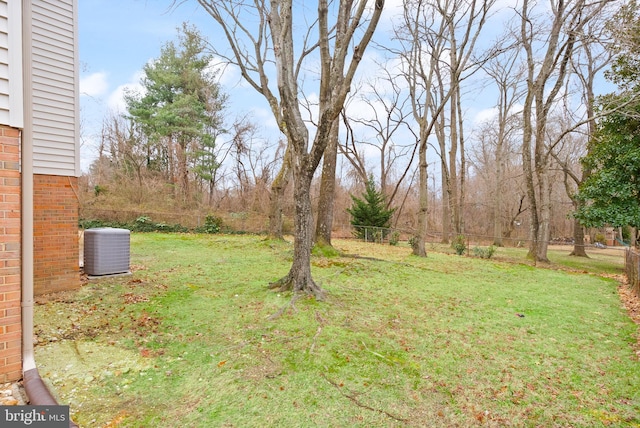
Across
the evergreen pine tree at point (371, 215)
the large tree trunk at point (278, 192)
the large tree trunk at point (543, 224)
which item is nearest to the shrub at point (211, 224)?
the large tree trunk at point (278, 192)

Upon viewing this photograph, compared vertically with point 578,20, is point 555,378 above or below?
below

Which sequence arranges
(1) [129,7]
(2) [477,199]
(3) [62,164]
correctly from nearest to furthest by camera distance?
(3) [62,164]
(1) [129,7]
(2) [477,199]

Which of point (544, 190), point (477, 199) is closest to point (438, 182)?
point (477, 199)

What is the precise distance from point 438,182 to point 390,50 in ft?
71.6

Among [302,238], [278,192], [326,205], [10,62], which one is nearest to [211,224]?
[278,192]

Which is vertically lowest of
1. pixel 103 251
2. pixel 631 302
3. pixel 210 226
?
pixel 631 302

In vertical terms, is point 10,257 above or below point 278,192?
below

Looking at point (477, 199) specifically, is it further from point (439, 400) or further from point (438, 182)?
point (439, 400)

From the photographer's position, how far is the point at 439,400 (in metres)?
2.50

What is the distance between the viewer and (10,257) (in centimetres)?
244

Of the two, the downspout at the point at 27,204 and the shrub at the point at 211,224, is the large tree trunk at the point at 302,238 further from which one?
the shrub at the point at 211,224

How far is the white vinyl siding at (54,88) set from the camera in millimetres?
4484

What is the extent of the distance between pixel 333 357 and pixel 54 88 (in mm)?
5342

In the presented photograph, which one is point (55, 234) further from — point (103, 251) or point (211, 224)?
point (211, 224)
